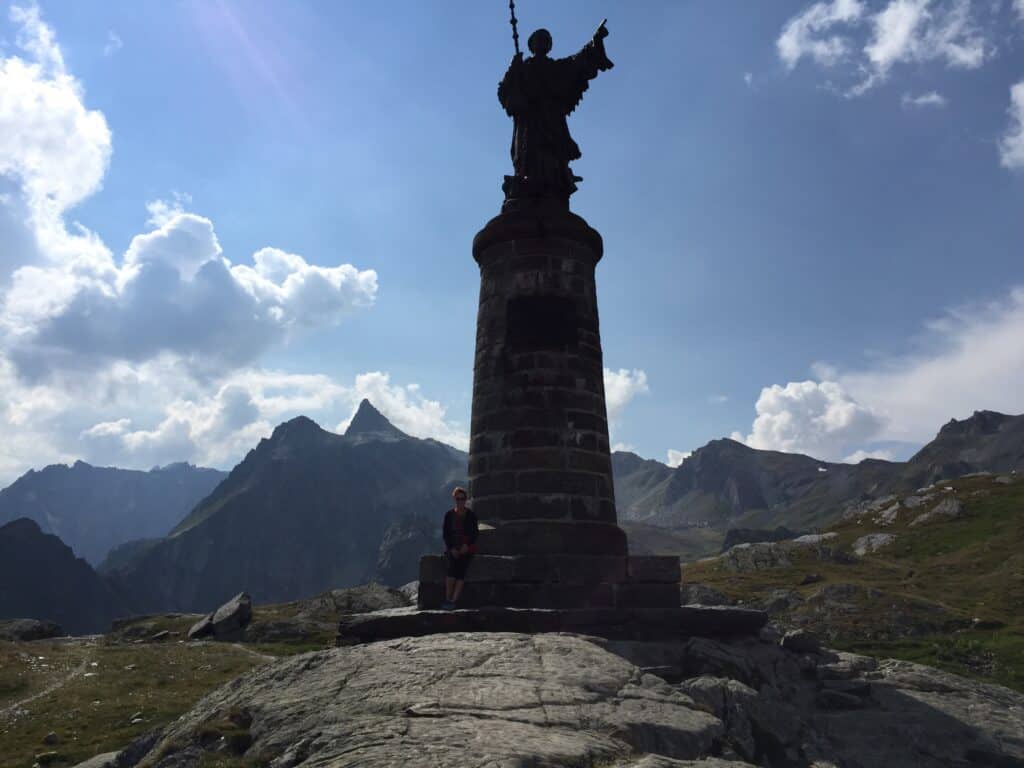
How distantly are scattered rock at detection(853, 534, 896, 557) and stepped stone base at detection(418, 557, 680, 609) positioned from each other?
4183 centimetres

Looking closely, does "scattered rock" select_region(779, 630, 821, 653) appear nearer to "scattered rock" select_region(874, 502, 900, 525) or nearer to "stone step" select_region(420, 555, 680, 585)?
"stone step" select_region(420, 555, 680, 585)

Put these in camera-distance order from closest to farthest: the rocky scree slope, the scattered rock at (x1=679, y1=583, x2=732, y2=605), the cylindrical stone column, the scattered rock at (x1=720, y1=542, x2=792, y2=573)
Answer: the rocky scree slope → the cylindrical stone column → the scattered rock at (x1=679, y1=583, x2=732, y2=605) → the scattered rock at (x1=720, y1=542, x2=792, y2=573)

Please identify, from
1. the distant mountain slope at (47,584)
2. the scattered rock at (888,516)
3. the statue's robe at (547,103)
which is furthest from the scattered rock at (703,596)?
the distant mountain slope at (47,584)

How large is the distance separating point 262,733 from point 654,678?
4297 millimetres

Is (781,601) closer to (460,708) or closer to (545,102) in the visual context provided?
(545,102)

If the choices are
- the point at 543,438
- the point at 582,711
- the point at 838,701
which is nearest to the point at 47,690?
the point at 543,438

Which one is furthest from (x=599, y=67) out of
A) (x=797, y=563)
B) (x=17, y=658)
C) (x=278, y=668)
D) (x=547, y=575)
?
(x=797, y=563)

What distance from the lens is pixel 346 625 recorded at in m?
11.6

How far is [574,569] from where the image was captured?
11.9 meters

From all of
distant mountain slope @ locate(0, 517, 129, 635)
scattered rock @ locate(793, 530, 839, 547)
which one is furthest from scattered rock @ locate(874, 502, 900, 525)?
distant mountain slope @ locate(0, 517, 129, 635)

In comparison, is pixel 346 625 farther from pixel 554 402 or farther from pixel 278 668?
pixel 554 402

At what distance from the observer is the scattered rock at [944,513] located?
172 feet

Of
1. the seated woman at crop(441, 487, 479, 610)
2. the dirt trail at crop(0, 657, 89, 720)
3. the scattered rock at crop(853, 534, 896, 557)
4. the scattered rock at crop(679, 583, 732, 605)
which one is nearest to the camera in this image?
the seated woman at crop(441, 487, 479, 610)

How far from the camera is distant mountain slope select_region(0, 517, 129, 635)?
17674 cm
